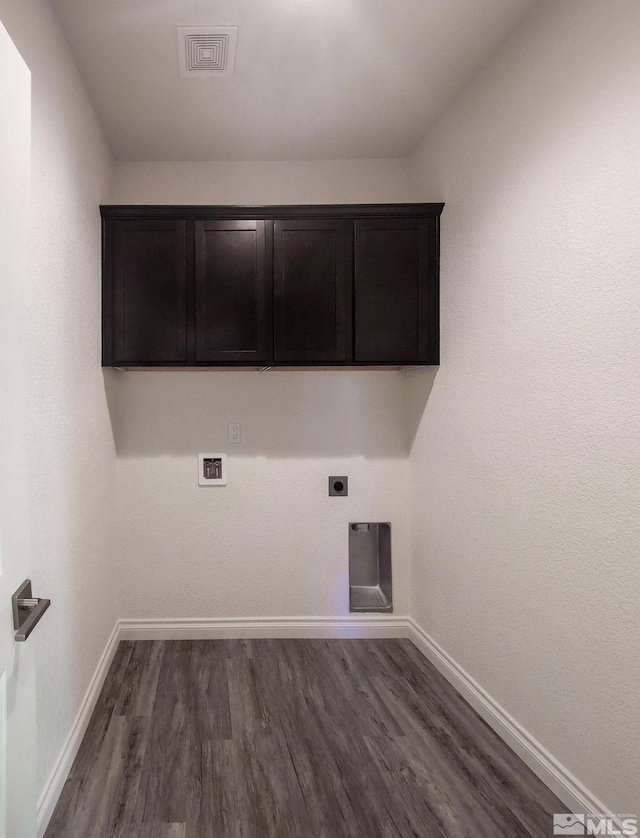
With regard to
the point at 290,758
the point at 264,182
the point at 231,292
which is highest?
the point at 264,182

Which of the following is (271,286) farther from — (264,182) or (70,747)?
(70,747)

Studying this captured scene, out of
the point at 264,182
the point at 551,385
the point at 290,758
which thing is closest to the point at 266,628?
the point at 290,758

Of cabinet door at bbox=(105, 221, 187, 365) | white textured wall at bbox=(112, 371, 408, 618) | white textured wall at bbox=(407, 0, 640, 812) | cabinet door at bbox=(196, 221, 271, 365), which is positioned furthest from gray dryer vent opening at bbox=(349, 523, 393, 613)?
cabinet door at bbox=(105, 221, 187, 365)

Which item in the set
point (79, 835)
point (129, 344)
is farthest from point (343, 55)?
point (79, 835)

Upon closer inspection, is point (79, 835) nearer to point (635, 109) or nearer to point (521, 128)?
point (635, 109)

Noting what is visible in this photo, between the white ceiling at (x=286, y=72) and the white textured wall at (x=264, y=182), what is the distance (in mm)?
63

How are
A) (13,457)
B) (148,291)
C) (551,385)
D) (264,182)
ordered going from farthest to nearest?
(264,182) < (148,291) < (551,385) < (13,457)

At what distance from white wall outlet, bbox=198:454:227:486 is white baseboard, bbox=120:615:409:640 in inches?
31.7

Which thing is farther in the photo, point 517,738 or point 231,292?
point 231,292

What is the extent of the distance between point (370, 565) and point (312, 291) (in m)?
1.69

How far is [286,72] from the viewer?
2.16 m

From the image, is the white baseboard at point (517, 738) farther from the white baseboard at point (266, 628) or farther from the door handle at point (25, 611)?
the door handle at point (25, 611)

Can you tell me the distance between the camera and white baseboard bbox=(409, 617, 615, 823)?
5.36 ft

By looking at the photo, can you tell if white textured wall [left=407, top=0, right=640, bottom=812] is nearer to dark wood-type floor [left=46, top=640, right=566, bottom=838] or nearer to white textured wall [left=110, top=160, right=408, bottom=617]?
dark wood-type floor [left=46, top=640, right=566, bottom=838]
